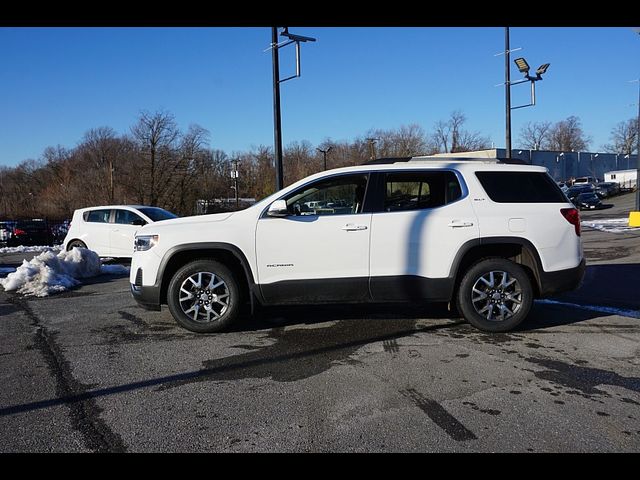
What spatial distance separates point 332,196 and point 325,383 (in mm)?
2478

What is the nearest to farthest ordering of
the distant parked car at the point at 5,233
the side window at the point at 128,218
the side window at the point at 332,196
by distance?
the side window at the point at 332,196 → the side window at the point at 128,218 → the distant parked car at the point at 5,233

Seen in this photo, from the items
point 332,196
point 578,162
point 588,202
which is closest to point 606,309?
point 332,196

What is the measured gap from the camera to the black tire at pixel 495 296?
19.2 ft

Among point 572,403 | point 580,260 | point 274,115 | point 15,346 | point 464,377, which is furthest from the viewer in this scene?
point 274,115

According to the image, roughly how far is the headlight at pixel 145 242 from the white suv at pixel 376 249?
0.02 metres

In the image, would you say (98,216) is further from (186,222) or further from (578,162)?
(578,162)

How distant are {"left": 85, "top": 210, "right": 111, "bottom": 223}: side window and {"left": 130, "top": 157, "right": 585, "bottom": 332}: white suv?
8472 millimetres

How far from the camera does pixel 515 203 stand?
596 cm

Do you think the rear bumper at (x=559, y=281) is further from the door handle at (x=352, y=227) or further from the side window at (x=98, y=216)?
the side window at (x=98, y=216)

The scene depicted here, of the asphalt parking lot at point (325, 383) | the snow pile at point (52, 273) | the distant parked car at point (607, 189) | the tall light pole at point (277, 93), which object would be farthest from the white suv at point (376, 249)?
the distant parked car at point (607, 189)

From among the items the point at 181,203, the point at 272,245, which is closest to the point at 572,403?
the point at 272,245
